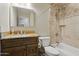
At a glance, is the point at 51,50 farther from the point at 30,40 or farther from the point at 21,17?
the point at 21,17

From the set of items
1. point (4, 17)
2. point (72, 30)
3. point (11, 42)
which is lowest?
point (11, 42)

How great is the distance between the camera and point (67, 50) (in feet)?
5.43

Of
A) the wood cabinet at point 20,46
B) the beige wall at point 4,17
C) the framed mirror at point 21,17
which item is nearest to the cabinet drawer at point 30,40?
the wood cabinet at point 20,46

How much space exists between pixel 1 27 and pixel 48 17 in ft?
1.80

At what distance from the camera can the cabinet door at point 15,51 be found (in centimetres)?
163

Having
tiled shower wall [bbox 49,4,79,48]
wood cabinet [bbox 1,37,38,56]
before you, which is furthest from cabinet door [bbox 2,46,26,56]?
tiled shower wall [bbox 49,4,79,48]

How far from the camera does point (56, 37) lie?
1.65 m

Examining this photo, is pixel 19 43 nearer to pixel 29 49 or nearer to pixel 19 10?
pixel 29 49

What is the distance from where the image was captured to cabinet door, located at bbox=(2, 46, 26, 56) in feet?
5.36

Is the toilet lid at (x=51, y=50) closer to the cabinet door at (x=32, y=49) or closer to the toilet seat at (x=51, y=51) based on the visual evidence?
the toilet seat at (x=51, y=51)

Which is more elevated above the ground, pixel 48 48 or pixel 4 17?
pixel 4 17

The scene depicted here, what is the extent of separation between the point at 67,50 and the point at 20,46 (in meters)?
0.55

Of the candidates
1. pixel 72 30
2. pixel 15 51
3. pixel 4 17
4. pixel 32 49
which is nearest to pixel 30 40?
pixel 32 49

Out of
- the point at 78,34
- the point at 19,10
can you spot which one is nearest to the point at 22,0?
the point at 19,10
